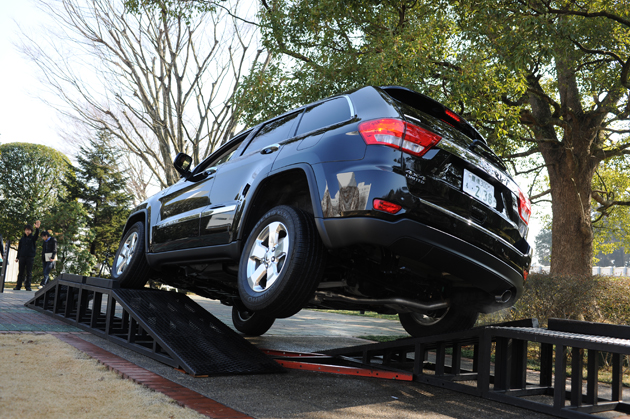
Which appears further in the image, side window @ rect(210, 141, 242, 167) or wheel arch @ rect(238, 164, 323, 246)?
side window @ rect(210, 141, 242, 167)

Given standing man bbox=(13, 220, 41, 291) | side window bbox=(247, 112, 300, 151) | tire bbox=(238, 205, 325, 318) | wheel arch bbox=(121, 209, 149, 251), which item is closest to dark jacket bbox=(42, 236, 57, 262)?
standing man bbox=(13, 220, 41, 291)

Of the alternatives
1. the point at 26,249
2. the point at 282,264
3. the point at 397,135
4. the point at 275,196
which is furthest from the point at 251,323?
the point at 26,249

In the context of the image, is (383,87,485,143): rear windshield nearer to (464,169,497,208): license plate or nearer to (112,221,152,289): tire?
(464,169,497,208): license plate

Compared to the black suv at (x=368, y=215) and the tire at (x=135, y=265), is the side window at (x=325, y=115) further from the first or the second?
the tire at (x=135, y=265)

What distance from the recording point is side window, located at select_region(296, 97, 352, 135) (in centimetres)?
346

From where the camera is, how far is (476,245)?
3.18 meters

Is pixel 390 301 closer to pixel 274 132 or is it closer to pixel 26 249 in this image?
pixel 274 132

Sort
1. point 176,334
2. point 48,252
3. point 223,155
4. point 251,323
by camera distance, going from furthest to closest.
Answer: point 48,252 < point 251,323 < point 223,155 < point 176,334

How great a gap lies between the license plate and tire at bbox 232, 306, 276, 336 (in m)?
3.74

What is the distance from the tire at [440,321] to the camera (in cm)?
432

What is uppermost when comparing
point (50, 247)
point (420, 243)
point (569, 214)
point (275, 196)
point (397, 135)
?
point (569, 214)

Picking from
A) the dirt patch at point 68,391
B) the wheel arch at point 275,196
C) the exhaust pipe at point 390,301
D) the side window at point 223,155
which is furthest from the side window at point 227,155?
the dirt patch at point 68,391

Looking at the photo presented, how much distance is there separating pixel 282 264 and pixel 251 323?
11.6 feet

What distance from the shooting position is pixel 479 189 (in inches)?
132
